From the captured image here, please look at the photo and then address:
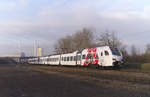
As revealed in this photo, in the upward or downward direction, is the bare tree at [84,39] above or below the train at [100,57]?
above

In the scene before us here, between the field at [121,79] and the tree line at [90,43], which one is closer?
the field at [121,79]

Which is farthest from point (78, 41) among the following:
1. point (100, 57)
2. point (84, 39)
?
point (100, 57)

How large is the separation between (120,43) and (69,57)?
936 inches

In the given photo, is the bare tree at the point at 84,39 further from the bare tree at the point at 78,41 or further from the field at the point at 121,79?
the field at the point at 121,79

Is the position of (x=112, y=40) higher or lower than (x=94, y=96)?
higher

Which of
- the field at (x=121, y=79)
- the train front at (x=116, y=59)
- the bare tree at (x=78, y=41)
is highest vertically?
the bare tree at (x=78, y=41)

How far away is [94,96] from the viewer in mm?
6707

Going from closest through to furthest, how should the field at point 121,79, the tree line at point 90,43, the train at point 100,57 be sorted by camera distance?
the field at point 121,79 < the train at point 100,57 < the tree line at point 90,43

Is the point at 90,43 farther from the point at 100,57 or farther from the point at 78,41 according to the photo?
the point at 100,57

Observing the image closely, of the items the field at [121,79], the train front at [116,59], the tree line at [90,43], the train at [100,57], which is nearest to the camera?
the field at [121,79]

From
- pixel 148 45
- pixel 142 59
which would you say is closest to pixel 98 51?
pixel 142 59

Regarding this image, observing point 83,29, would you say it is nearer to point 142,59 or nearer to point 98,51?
point 142,59

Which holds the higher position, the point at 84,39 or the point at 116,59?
the point at 84,39

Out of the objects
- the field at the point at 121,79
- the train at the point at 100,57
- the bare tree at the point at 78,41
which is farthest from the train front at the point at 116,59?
the bare tree at the point at 78,41
